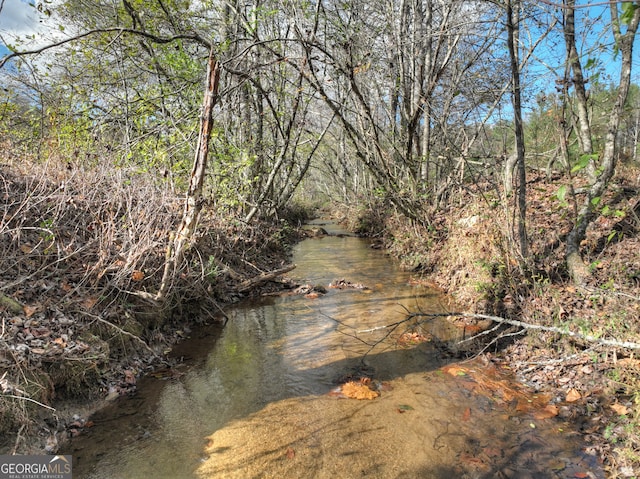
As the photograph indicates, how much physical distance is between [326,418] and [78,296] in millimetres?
3619

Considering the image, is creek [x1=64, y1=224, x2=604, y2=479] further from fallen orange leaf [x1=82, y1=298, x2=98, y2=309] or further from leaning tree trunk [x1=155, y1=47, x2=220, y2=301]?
leaning tree trunk [x1=155, y1=47, x2=220, y2=301]

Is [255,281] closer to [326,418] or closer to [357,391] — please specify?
[357,391]

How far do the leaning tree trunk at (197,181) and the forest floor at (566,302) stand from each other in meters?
4.45

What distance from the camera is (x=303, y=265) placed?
12469 mm

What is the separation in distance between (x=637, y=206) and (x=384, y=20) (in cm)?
801

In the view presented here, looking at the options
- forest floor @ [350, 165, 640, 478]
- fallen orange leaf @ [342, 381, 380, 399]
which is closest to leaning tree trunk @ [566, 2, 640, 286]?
forest floor @ [350, 165, 640, 478]

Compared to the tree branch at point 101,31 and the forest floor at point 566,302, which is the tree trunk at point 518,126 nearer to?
the forest floor at point 566,302

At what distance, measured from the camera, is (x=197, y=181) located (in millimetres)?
5652

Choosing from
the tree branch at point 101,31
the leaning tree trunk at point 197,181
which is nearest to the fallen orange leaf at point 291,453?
the leaning tree trunk at point 197,181

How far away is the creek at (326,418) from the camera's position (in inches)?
146

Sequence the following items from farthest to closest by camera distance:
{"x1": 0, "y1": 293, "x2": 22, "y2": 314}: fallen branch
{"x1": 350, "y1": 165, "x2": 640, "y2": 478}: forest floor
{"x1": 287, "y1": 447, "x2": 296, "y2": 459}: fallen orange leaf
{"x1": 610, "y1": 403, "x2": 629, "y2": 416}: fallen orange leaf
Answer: {"x1": 0, "y1": 293, "x2": 22, "y2": 314}: fallen branch < {"x1": 350, "y1": 165, "x2": 640, "y2": 478}: forest floor < {"x1": 610, "y1": 403, "x2": 629, "y2": 416}: fallen orange leaf < {"x1": 287, "y1": 447, "x2": 296, "y2": 459}: fallen orange leaf

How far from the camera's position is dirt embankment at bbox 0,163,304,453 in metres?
3.95

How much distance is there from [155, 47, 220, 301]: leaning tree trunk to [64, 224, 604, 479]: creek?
4.90ft

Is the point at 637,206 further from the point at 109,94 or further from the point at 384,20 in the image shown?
the point at 109,94
